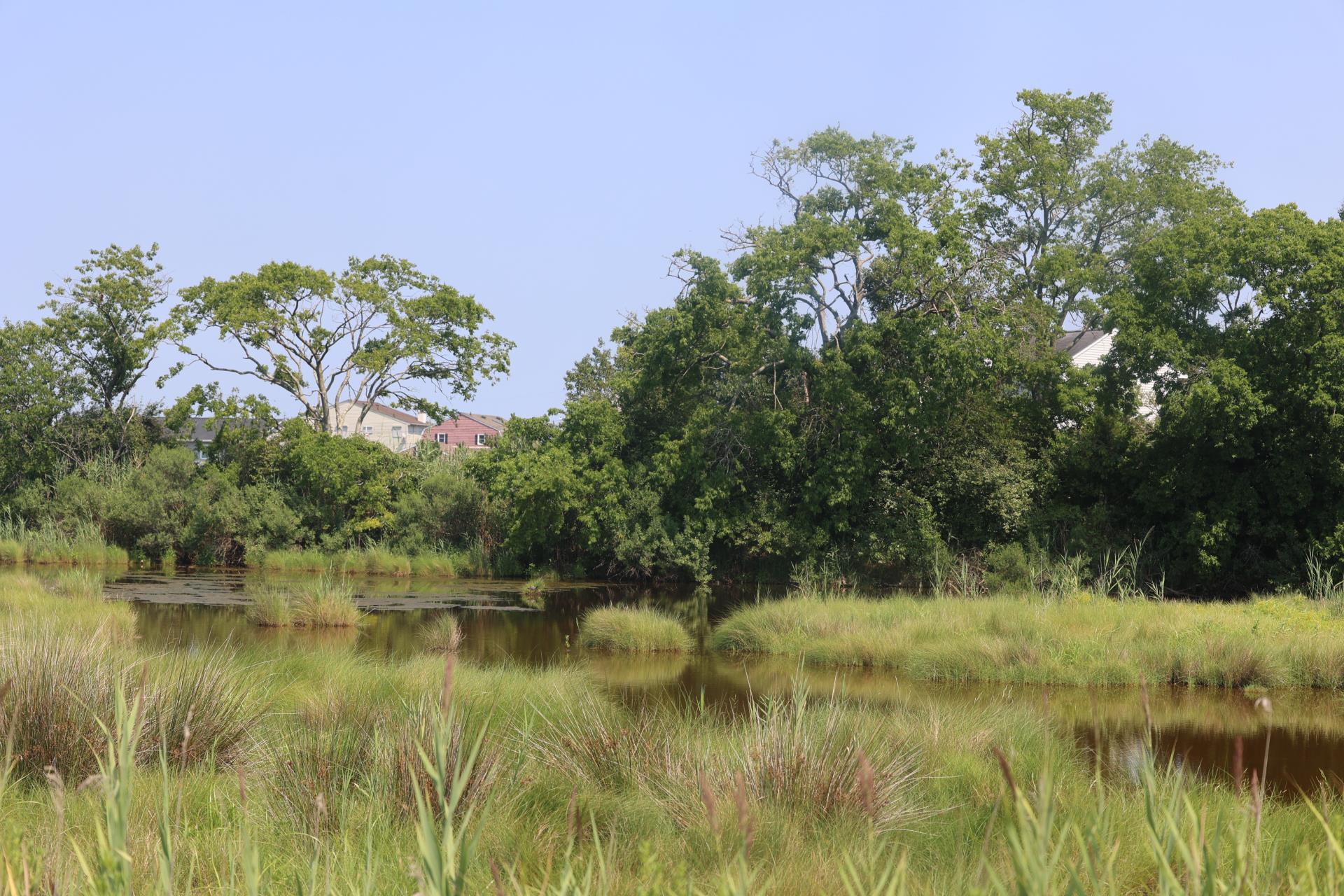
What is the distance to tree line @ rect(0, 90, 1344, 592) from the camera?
71.8 feet

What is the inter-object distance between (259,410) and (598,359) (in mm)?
16588

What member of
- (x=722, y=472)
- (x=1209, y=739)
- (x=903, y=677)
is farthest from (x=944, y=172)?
(x=1209, y=739)

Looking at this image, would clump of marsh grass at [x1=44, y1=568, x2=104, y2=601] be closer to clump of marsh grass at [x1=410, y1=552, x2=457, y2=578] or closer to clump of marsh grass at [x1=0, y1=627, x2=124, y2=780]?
clump of marsh grass at [x1=410, y1=552, x2=457, y2=578]

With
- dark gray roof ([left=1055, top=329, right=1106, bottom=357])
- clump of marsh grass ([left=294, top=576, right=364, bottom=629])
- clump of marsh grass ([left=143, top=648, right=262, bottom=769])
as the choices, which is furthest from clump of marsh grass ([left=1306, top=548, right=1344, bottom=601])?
Result: dark gray roof ([left=1055, top=329, right=1106, bottom=357])

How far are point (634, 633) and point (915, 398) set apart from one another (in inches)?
442

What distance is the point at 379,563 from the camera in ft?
102

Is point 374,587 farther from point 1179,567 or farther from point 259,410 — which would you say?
point 1179,567

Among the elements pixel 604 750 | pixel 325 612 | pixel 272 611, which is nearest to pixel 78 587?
pixel 272 611

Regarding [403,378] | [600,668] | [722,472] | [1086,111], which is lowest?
[600,668]

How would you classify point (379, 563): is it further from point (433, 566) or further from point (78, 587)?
point (78, 587)

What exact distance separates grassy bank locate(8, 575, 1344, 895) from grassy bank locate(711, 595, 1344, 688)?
18.6 feet

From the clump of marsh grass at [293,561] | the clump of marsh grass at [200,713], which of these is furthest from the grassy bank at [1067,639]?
the clump of marsh grass at [293,561]

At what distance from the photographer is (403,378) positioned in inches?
1375

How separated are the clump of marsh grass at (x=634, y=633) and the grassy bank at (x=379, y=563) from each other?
14.7m
